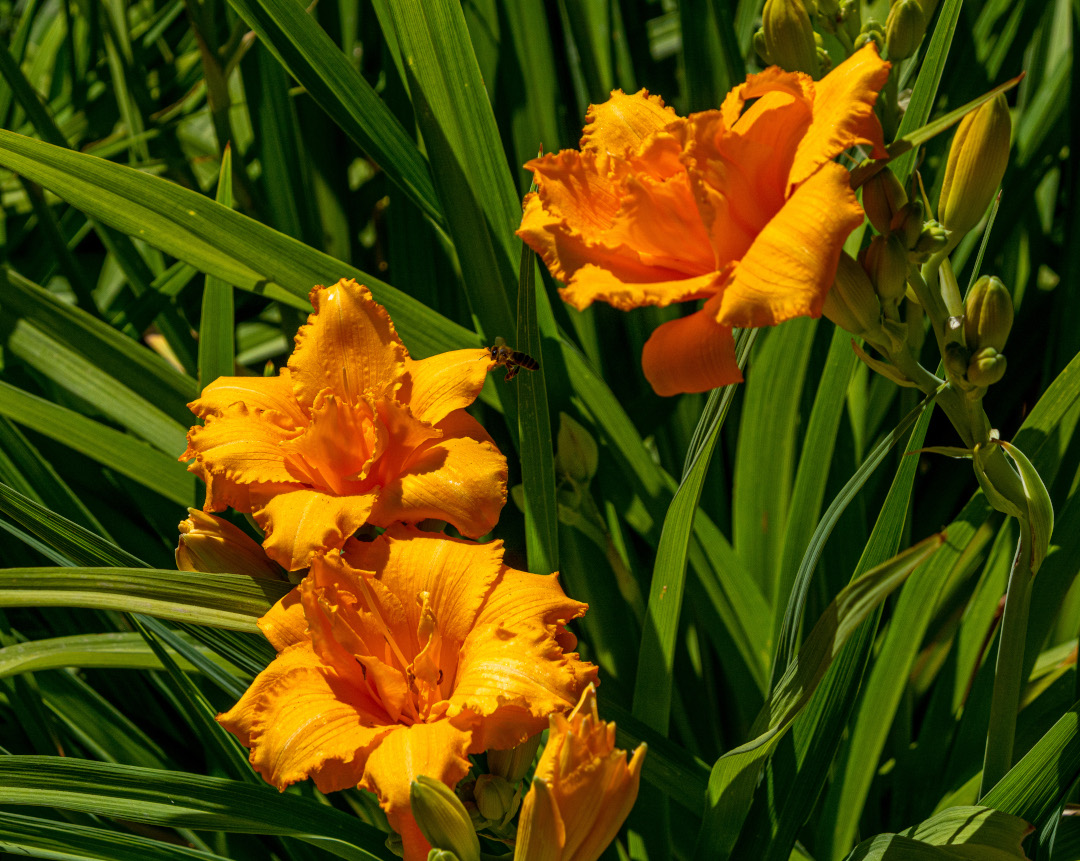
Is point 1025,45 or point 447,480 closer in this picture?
point 447,480

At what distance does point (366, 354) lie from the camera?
789mm

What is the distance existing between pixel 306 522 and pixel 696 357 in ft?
0.98

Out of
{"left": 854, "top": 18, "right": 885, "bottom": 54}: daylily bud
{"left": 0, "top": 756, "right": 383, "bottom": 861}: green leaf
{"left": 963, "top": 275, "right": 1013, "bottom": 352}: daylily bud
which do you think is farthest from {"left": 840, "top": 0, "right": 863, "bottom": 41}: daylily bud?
{"left": 0, "top": 756, "right": 383, "bottom": 861}: green leaf

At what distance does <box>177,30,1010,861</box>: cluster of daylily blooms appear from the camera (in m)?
0.56

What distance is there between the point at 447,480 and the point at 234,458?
0.55 ft

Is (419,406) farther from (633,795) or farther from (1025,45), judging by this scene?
(1025,45)

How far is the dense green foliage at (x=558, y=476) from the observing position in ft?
2.35

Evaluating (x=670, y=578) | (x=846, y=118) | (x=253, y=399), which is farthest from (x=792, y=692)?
(x=253, y=399)

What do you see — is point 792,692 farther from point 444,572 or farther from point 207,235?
point 207,235

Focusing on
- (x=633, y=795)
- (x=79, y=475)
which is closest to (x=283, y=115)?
(x=79, y=475)

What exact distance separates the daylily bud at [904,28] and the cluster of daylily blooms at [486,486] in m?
0.17

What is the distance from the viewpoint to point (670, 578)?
0.77 m

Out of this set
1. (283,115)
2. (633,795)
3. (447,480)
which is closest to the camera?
(633,795)

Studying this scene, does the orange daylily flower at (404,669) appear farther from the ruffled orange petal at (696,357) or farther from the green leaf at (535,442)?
the ruffled orange petal at (696,357)
